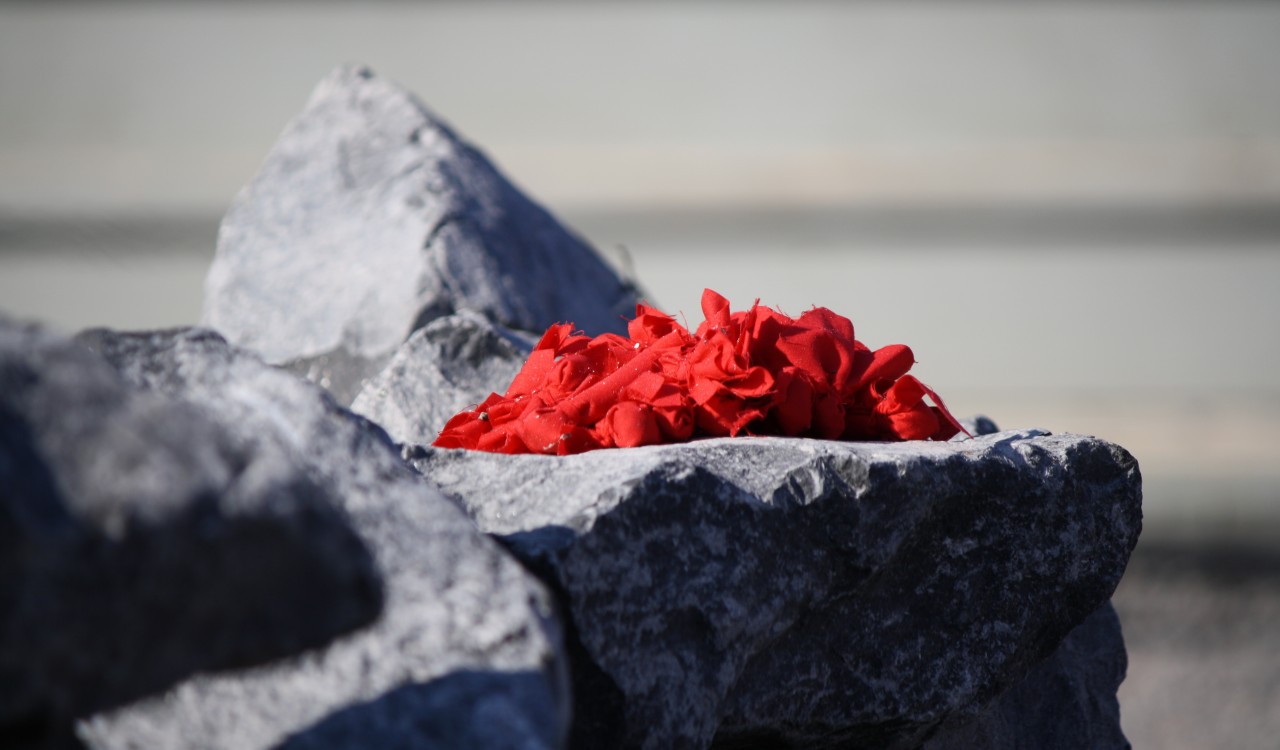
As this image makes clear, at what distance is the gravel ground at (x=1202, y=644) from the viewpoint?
11.3 ft

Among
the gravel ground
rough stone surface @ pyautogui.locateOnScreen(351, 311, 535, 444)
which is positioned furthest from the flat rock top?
the gravel ground

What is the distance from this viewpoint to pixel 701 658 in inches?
44.9

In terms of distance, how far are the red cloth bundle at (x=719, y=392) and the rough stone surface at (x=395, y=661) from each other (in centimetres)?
38

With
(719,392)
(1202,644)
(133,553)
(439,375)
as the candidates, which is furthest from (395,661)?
(1202,644)

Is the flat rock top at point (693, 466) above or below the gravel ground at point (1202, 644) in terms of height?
above

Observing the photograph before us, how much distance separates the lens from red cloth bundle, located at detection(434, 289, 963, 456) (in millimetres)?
1370

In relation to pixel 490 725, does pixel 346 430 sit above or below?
above

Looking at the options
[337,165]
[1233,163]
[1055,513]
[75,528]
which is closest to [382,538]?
[75,528]

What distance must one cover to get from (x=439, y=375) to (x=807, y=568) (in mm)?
900

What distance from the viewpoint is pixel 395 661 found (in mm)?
916

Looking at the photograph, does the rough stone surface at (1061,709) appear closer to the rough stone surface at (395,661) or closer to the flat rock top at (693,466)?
the flat rock top at (693,466)

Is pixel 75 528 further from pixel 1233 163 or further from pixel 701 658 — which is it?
pixel 1233 163

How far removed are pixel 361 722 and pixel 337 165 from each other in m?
1.76

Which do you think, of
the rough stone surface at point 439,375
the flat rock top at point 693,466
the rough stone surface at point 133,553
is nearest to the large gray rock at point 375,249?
the rough stone surface at point 439,375
